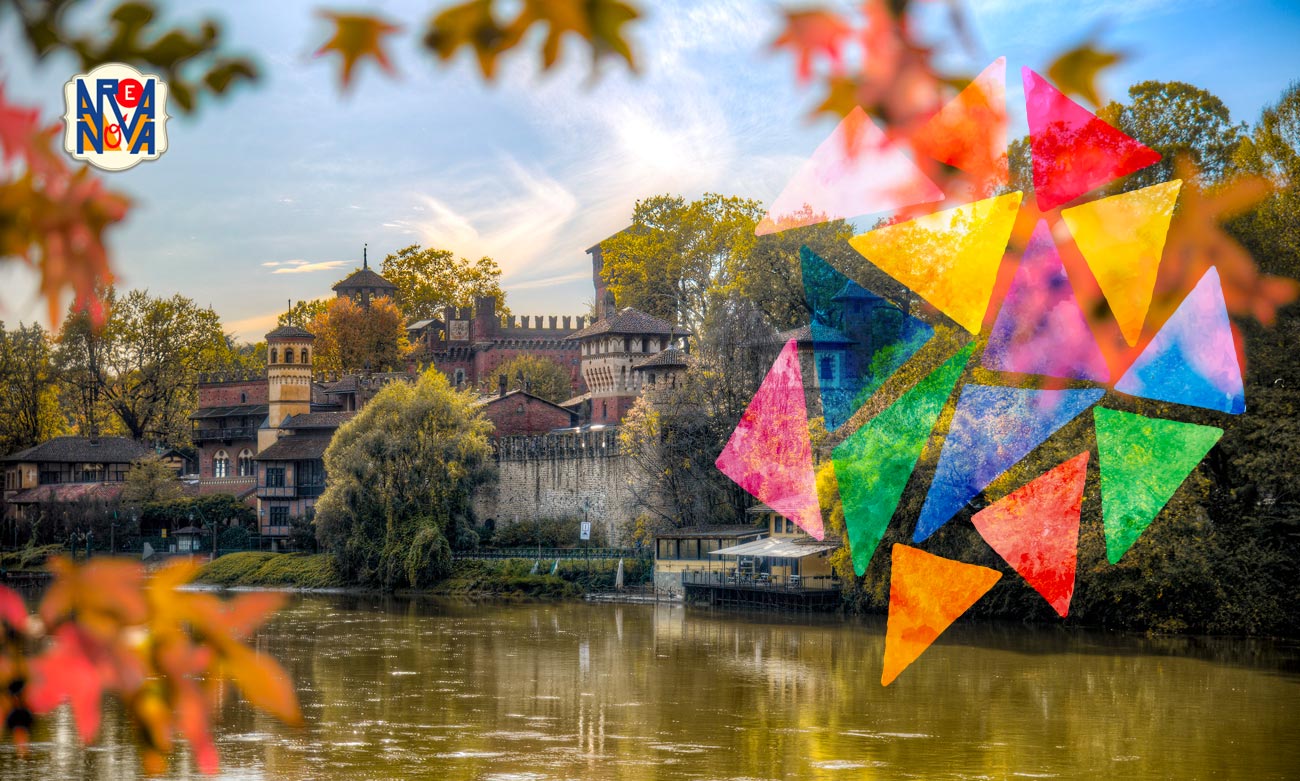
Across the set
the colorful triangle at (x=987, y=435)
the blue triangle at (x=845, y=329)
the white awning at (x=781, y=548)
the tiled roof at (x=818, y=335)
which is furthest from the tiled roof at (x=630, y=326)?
the colorful triangle at (x=987, y=435)

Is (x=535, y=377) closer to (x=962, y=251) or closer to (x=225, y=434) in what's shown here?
(x=225, y=434)

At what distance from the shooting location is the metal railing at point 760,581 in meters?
31.5

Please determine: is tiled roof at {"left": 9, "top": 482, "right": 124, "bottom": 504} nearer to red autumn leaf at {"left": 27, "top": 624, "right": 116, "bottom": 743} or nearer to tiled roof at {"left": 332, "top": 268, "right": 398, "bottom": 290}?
tiled roof at {"left": 332, "top": 268, "right": 398, "bottom": 290}

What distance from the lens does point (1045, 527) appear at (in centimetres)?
A: 2617

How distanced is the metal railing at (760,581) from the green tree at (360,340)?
112 feet

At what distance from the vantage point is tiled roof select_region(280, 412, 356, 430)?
5044cm

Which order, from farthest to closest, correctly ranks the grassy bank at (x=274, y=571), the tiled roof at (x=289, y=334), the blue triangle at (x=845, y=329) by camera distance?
the tiled roof at (x=289, y=334), the grassy bank at (x=274, y=571), the blue triangle at (x=845, y=329)

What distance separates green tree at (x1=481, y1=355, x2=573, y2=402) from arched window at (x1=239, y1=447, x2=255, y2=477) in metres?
10.1

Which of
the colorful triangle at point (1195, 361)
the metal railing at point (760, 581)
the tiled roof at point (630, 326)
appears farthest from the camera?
the tiled roof at point (630, 326)

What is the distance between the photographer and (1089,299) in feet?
17.5

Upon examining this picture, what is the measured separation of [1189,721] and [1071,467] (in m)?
9.09

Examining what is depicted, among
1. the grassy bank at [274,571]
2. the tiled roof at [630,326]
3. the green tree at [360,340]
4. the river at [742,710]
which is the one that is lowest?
the river at [742,710]

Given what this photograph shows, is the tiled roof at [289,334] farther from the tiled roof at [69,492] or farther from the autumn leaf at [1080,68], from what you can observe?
the autumn leaf at [1080,68]

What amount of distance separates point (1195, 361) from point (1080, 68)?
967 inches
